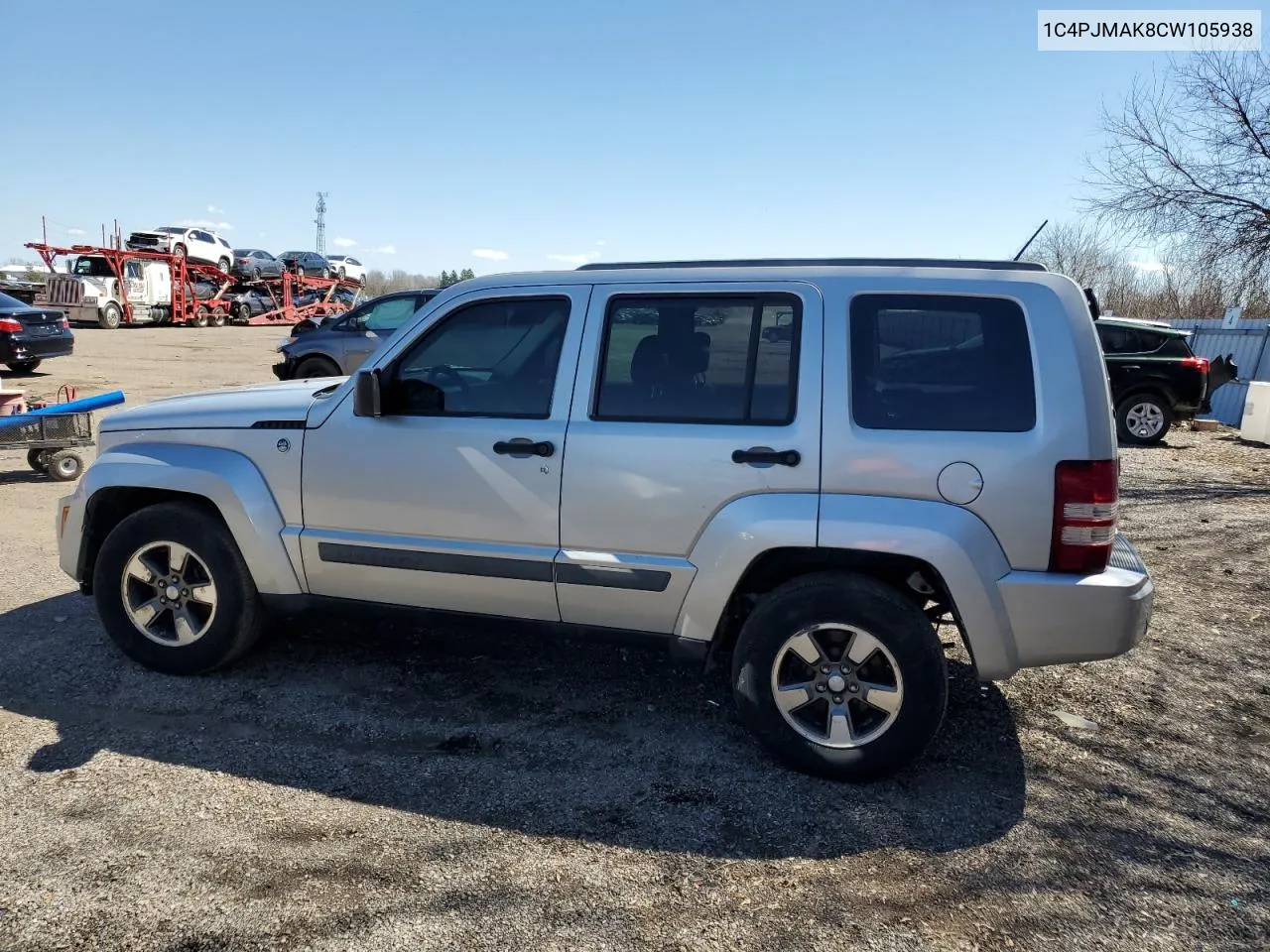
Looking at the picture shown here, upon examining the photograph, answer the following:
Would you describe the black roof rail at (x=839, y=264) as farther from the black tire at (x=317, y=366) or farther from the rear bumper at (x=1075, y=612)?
the black tire at (x=317, y=366)

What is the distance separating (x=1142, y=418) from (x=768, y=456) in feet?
39.3

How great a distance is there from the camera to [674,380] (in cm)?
372

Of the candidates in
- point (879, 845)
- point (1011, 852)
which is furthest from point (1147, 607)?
point (879, 845)

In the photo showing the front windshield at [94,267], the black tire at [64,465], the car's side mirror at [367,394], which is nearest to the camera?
the car's side mirror at [367,394]

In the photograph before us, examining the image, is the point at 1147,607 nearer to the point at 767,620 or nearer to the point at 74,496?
the point at 767,620

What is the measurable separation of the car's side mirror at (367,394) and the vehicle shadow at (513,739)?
1038mm

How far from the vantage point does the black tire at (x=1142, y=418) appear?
43.1 feet

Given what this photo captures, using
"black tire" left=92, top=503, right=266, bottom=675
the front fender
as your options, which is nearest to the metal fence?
the front fender

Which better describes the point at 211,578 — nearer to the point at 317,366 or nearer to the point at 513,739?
the point at 513,739

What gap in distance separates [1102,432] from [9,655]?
5104 millimetres

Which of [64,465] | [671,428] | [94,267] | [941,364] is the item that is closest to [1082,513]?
[941,364]

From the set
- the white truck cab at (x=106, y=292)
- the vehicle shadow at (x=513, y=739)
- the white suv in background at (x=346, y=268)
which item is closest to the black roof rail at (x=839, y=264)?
the vehicle shadow at (x=513, y=739)

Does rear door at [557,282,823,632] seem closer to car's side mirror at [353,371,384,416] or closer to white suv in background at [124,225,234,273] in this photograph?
car's side mirror at [353,371,384,416]

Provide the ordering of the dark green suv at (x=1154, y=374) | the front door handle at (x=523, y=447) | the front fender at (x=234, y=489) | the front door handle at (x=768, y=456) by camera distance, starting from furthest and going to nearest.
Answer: the dark green suv at (x=1154, y=374)
the front fender at (x=234, y=489)
the front door handle at (x=523, y=447)
the front door handle at (x=768, y=456)
